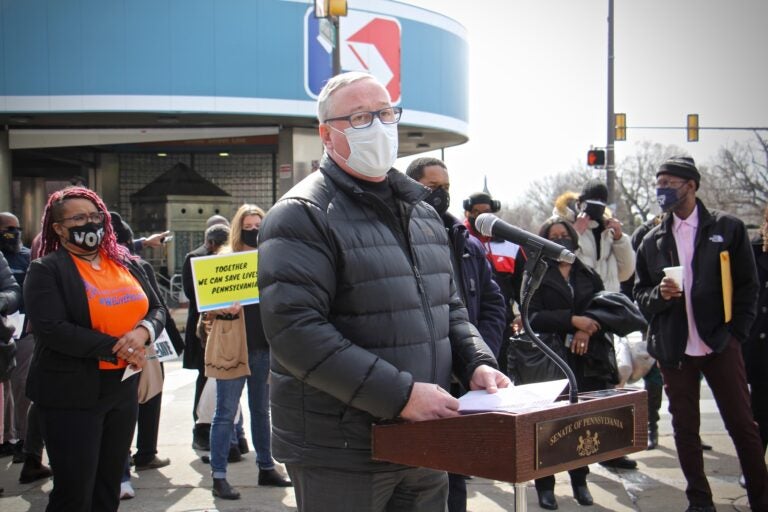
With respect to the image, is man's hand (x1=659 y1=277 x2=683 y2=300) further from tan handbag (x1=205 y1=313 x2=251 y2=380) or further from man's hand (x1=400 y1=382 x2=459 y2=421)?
tan handbag (x1=205 y1=313 x2=251 y2=380)

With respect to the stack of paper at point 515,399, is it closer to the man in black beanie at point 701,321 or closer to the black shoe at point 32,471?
the man in black beanie at point 701,321

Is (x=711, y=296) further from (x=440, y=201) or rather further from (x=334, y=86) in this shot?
(x=334, y=86)

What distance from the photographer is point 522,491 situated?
99.4 inches

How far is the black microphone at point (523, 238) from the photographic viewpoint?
2738 millimetres

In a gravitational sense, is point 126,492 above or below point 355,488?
below

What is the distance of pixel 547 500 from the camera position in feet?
17.8

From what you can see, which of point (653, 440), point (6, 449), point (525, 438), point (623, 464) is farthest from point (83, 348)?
point (653, 440)

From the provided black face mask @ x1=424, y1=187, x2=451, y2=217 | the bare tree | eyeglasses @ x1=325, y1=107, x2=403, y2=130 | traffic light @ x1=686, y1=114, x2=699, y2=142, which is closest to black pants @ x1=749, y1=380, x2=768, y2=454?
black face mask @ x1=424, y1=187, x2=451, y2=217

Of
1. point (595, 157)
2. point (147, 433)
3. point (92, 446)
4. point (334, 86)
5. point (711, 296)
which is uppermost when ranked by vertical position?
point (595, 157)

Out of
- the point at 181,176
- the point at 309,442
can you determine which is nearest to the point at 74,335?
the point at 309,442

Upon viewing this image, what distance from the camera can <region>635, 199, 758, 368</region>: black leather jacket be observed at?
506cm

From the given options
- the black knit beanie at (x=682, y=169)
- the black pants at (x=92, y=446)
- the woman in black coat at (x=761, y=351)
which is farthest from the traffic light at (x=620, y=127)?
the black pants at (x=92, y=446)

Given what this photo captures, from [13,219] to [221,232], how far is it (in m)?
1.87

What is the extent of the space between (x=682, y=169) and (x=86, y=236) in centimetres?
379
